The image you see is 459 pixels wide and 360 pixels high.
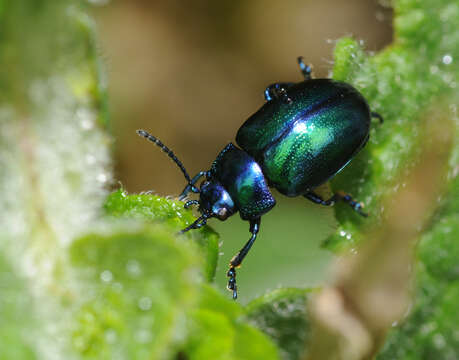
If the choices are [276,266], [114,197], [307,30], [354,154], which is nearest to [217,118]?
[307,30]

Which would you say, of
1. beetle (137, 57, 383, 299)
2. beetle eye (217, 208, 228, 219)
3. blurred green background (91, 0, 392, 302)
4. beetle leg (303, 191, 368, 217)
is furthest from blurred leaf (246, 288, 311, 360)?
blurred green background (91, 0, 392, 302)

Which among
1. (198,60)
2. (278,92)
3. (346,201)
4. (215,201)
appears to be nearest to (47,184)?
(346,201)

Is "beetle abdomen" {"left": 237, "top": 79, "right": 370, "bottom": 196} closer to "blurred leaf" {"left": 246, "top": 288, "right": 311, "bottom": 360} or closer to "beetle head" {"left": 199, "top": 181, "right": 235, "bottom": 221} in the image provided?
"beetle head" {"left": 199, "top": 181, "right": 235, "bottom": 221}

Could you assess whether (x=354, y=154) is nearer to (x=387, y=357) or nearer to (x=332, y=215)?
(x=332, y=215)

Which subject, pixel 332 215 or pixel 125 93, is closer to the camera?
pixel 332 215

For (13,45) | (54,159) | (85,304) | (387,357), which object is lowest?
(387,357)

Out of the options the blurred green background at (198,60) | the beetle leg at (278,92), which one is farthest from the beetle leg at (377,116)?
the blurred green background at (198,60)

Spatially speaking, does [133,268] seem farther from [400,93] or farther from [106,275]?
[400,93]

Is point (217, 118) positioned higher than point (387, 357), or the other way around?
point (217, 118)
